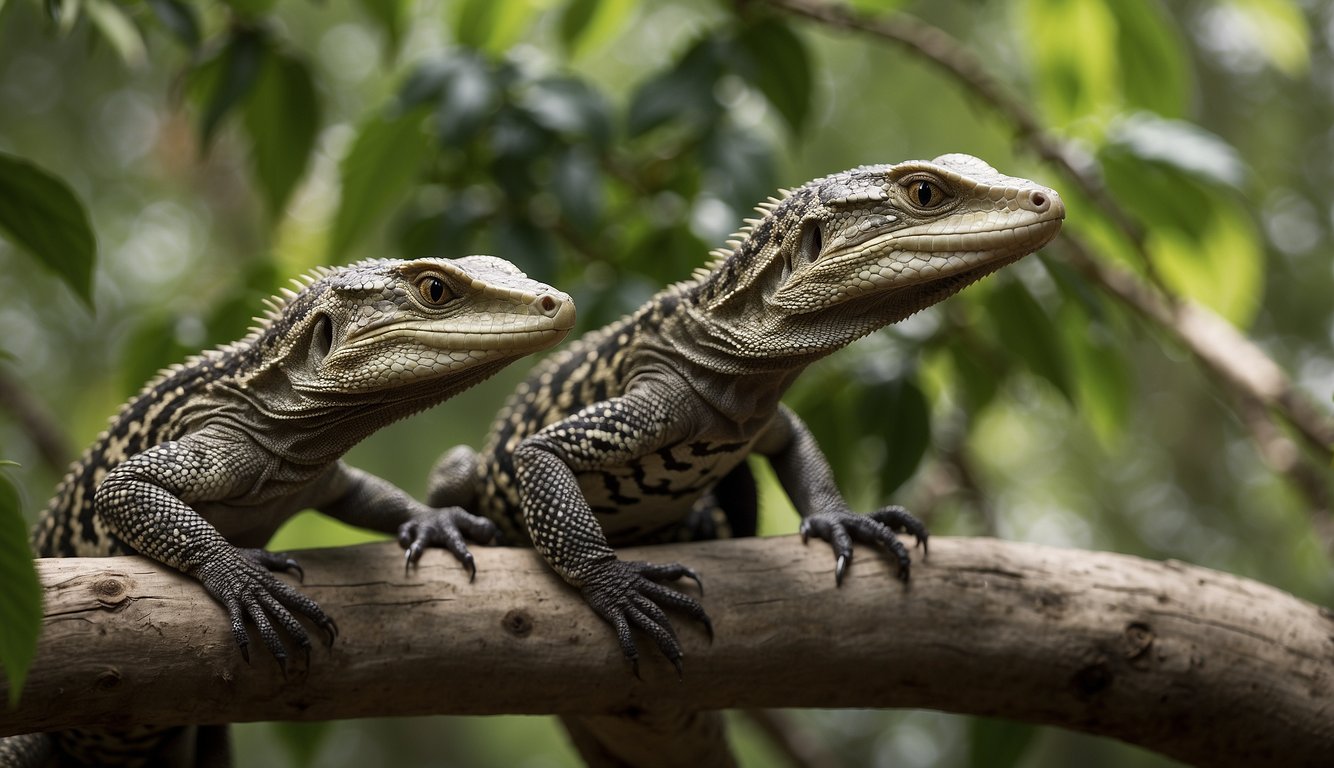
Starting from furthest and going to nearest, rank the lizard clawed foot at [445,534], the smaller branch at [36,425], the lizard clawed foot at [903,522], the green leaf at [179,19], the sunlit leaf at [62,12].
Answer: the smaller branch at [36,425] → the green leaf at [179,19] → the lizard clawed foot at [903,522] → the lizard clawed foot at [445,534] → the sunlit leaf at [62,12]

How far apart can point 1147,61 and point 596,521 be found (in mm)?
3558

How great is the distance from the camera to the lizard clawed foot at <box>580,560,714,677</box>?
378 cm

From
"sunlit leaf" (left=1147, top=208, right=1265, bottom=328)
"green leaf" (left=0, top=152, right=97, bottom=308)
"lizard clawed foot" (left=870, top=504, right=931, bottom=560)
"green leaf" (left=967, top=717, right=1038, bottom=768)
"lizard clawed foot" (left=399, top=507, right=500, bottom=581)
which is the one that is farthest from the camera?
"sunlit leaf" (left=1147, top=208, right=1265, bottom=328)

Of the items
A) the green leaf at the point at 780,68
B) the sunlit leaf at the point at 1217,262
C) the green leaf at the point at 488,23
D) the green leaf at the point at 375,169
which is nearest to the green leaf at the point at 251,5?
the green leaf at the point at 375,169

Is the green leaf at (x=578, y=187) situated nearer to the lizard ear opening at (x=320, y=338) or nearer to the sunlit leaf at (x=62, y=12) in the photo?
the lizard ear opening at (x=320, y=338)

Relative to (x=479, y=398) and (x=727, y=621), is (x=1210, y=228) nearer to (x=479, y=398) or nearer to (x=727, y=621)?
(x=727, y=621)

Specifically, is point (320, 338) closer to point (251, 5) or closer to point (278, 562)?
point (278, 562)

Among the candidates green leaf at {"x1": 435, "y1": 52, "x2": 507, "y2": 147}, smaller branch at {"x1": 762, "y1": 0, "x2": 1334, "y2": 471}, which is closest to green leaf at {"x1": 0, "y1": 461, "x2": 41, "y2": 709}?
green leaf at {"x1": 435, "y1": 52, "x2": 507, "y2": 147}

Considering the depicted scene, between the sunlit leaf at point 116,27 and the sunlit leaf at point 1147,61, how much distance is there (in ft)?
13.6

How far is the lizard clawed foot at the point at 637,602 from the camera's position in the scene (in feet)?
12.4

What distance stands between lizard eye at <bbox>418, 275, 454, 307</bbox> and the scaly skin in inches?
24.4

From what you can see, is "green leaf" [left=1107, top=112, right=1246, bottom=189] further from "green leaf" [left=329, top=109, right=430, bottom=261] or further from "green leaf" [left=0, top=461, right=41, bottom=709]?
"green leaf" [left=0, top=461, right=41, bottom=709]

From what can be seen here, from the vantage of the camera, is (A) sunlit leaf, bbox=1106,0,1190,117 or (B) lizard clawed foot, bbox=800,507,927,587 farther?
(A) sunlit leaf, bbox=1106,0,1190,117

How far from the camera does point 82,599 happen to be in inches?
133
